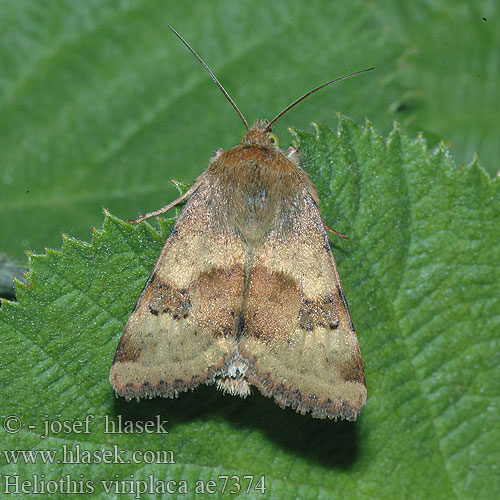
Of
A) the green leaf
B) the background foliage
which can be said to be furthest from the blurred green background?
the green leaf

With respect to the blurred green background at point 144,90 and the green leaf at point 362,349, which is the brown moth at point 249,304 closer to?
the green leaf at point 362,349

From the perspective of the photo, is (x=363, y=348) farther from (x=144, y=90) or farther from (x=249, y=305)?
(x=144, y=90)

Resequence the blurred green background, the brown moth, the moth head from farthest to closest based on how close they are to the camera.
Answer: the blurred green background < the moth head < the brown moth

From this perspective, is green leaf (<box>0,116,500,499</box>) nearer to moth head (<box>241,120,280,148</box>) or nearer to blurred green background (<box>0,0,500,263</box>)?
moth head (<box>241,120,280,148</box>)

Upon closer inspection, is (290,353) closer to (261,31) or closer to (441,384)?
(441,384)

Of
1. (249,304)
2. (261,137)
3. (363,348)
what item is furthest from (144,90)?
(363,348)

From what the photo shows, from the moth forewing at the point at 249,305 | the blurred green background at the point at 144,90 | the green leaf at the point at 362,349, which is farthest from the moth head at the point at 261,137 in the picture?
the blurred green background at the point at 144,90

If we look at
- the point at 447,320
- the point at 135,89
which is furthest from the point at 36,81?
the point at 447,320
